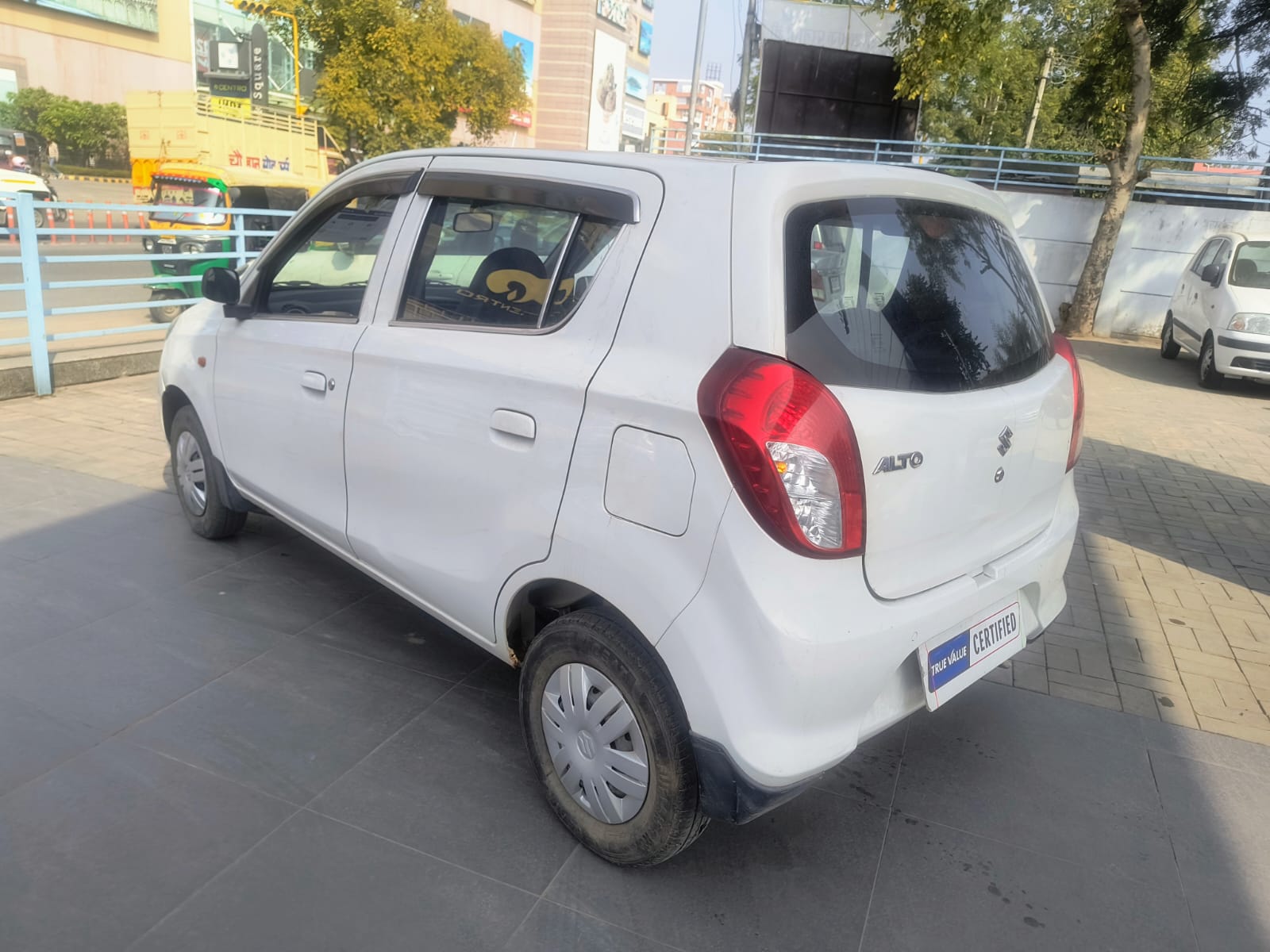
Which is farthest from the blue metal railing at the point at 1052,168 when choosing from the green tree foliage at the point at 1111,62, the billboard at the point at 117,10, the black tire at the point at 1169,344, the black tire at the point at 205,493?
the billboard at the point at 117,10

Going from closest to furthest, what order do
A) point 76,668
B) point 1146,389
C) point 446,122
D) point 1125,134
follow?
point 76,668 → point 1146,389 → point 1125,134 → point 446,122

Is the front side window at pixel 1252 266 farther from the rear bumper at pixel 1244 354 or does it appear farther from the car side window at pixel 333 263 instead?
the car side window at pixel 333 263

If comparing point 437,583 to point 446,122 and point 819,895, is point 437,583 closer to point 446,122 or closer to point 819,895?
point 819,895

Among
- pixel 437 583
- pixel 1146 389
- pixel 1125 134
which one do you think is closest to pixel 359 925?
pixel 437 583

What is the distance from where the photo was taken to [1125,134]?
1449 centimetres

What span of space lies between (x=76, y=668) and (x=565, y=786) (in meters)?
1.95

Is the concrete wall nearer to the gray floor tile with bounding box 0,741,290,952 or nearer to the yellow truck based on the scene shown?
the gray floor tile with bounding box 0,741,290,952

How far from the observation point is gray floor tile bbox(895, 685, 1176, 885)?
2814mm

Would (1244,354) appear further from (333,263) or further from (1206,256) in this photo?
(333,263)

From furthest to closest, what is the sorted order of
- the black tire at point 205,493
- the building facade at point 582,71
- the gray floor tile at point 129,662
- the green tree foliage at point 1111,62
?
the building facade at point 582,71 → the green tree foliage at point 1111,62 → the black tire at point 205,493 → the gray floor tile at point 129,662

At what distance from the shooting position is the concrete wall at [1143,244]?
1596cm

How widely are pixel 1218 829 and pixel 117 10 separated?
49.1m

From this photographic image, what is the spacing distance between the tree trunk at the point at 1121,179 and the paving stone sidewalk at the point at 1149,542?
19.5 feet

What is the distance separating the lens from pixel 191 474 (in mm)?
4574
